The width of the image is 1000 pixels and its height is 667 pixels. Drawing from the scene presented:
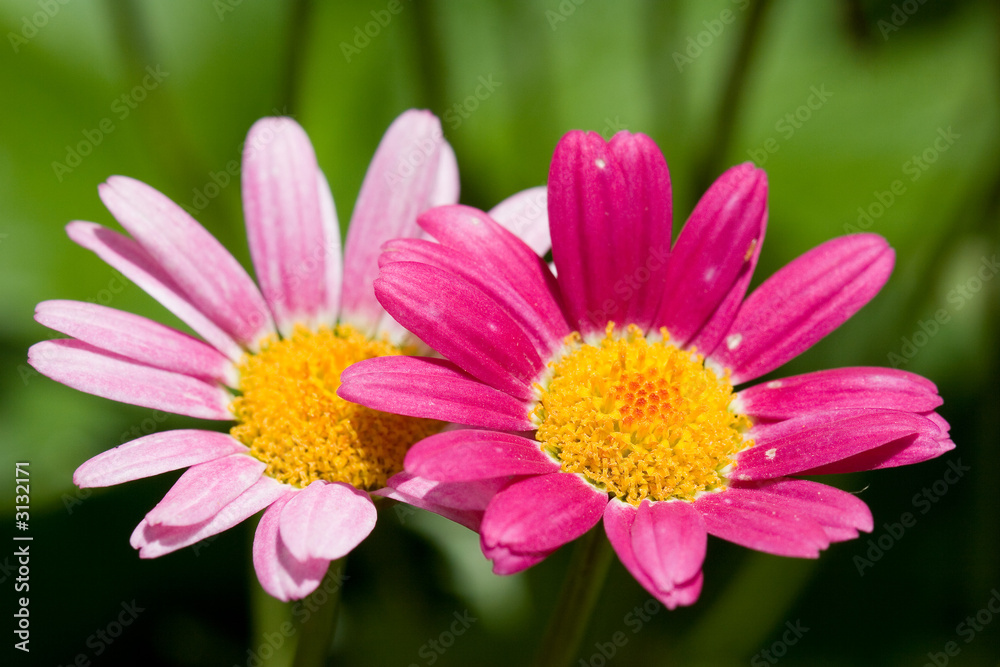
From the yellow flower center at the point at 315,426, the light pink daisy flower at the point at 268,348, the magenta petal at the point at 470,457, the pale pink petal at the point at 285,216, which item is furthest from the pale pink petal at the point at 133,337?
the magenta petal at the point at 470,457

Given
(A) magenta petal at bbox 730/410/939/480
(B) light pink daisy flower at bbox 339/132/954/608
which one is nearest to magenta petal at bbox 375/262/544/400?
(B) light pink daisy flower at bbox 339/132/954/608

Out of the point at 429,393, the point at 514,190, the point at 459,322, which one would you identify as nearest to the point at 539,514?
the point at 429,393

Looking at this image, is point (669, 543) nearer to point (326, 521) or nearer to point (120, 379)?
point (326, 521)

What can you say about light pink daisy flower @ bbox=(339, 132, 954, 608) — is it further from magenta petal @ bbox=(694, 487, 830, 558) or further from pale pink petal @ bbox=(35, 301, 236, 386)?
pale pink petal @ bbox=(35, 301, 236, 386)

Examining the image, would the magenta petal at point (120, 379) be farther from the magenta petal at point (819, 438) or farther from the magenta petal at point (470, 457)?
the magenta petal at point (819, 438)

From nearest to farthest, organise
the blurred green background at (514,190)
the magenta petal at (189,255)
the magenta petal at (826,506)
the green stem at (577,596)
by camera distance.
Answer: the magenta petal at (826,506)
the green stem at (577,596)
the magenta petal at (189,255)
the blurred green background at (514,190)

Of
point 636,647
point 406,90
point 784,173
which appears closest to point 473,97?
point 406,90
